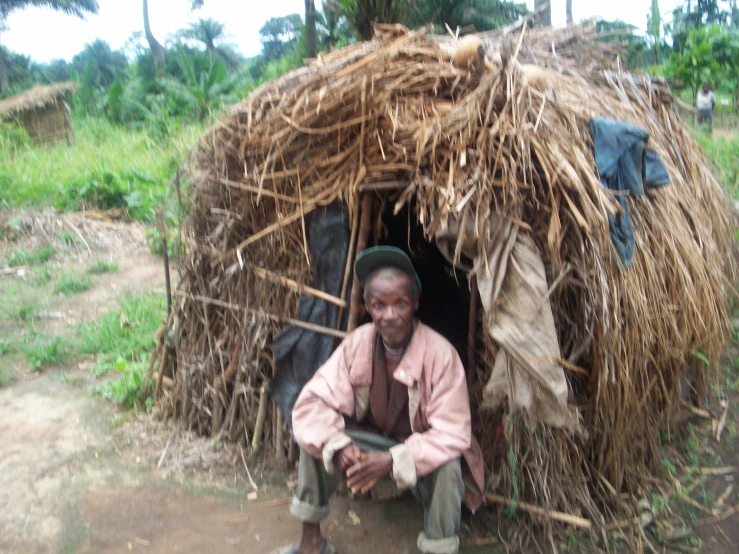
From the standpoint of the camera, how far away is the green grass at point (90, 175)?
988 centimetres

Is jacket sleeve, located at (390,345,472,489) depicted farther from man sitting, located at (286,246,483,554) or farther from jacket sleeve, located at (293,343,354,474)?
jacket sleeve, located at (293,343,354,474)

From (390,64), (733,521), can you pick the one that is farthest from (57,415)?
(733,521)

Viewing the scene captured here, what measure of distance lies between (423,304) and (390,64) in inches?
87.1

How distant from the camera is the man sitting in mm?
2691

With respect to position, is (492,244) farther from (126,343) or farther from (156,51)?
(156,51)

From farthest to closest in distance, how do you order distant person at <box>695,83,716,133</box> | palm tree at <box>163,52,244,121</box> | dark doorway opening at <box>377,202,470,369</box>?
palm tree at <box>163,52,244,121</box>
distant person at <box>695,83,716,133</box>
dark doorway opening at <box>377,202,470,369</box>

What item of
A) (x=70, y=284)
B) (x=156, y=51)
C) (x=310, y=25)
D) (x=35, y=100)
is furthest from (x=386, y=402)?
(x=156, y=51)

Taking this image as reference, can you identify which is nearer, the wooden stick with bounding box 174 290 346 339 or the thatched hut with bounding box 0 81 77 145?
the wooden stick with bounding box 174 290 346 339

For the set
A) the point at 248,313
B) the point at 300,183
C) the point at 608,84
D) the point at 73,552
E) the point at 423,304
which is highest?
the point at 608,84

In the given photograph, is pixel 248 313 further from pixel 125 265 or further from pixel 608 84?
pixel 125 265

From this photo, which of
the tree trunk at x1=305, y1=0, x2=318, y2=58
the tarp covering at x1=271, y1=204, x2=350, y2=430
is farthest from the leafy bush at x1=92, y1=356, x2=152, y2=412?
the tree trunk at x1=305, y1=0, x2=318, y2=58

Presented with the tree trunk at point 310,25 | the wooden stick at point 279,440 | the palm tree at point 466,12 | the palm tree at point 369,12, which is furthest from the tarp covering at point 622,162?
the palm tree at point 466,12

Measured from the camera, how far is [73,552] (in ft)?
10.5

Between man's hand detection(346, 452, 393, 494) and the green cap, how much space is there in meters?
0.83
